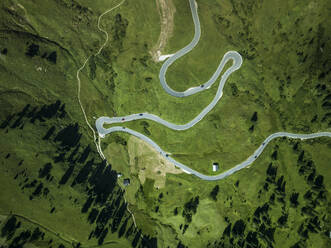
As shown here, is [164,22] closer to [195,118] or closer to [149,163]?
[195,118]

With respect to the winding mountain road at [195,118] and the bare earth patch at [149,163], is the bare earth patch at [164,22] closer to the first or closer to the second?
the winding mountain road at [195,118]

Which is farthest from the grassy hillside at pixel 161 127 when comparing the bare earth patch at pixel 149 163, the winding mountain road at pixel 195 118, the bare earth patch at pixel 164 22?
the winding mountain road at pixel 195 118

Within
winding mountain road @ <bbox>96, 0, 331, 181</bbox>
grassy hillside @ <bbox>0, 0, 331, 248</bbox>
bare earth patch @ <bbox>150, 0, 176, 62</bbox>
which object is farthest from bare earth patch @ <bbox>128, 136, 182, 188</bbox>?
bare earth patch @ <bbox>150, 0, 176, 62</bbox>

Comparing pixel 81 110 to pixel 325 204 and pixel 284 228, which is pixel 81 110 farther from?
pixel 325 204

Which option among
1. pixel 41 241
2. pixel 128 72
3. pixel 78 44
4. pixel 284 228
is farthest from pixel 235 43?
pixel 41 241

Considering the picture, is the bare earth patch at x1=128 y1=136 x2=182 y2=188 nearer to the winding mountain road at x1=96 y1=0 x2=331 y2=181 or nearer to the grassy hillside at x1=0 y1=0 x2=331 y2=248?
the grassy hillside at x1=0 y1=0 x2=331 y2=248

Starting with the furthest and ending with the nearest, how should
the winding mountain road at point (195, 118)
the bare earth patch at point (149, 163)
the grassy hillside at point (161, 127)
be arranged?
the bare earth patch at point (149, 163)
the winding mountain road at point (195, 118)
the grassy hillside at point (161, 127)
